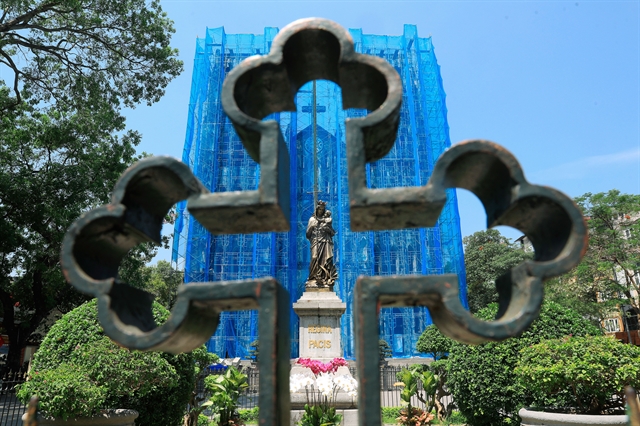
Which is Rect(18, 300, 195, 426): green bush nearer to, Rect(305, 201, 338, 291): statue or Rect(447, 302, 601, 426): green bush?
Rect(447, 302, 601, 426): green bush

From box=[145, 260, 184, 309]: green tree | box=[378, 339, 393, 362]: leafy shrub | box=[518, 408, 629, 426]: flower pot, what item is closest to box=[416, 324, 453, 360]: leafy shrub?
box=[378, 339, 393, 362]: leafy shrub

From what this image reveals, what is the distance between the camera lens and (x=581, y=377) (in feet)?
19.6

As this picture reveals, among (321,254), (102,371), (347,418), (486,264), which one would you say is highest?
(486,264)

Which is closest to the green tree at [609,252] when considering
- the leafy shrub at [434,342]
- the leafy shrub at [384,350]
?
the leafy shrub at [384,350]

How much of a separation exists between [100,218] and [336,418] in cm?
633

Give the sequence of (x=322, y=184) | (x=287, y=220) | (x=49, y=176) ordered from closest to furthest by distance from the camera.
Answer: (x=287, y=220) → (x=49, y=176) → (x=322, y=184)

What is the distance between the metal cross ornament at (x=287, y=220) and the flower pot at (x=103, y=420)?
14.7 ft

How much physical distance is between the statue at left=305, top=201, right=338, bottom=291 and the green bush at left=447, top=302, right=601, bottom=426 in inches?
193

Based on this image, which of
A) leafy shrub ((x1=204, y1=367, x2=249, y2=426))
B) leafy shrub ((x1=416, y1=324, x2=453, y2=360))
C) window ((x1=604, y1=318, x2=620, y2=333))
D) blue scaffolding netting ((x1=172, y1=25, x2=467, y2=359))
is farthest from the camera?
window ((x1=604, y1=318, x2=620, y2=333))

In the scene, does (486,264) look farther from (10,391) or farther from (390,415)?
(10,391)

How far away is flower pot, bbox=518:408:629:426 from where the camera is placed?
225 inches

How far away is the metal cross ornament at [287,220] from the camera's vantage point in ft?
6.98

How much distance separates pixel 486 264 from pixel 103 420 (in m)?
32.4

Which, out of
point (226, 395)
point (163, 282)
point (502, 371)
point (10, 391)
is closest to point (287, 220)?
point (502, 371)
